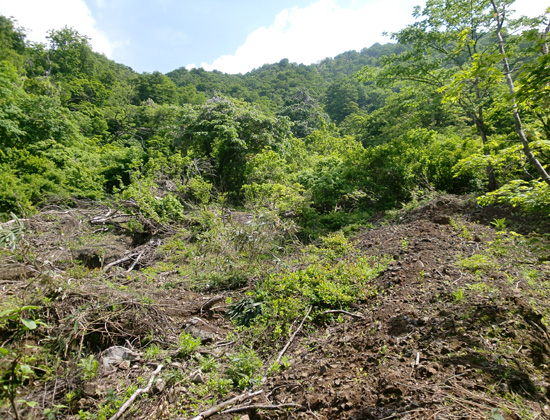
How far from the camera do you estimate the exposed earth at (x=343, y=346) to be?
183 cm

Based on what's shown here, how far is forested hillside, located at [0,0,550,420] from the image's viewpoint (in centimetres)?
204

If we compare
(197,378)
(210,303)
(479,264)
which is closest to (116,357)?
(197,378)

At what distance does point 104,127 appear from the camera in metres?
21.1

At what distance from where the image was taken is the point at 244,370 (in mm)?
2551

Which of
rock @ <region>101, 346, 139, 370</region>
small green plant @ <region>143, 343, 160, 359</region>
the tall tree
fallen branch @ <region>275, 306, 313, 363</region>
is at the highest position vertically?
the tall tree

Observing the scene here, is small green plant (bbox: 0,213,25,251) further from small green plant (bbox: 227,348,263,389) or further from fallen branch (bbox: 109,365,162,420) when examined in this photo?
small green plant (bbox: 227,348,263,389)

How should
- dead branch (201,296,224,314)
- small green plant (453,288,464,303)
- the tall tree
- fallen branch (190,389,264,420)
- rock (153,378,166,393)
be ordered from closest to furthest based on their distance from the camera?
fallen branch (190,389,264,420) < rock (153,378,166,393) < small green plant (453,288,464,303) < dead branch (201,296,224,314) < the tall tree

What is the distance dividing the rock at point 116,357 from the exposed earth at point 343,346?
0.06ft

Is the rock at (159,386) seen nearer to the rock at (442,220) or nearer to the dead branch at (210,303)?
the dead branch at (210,303)

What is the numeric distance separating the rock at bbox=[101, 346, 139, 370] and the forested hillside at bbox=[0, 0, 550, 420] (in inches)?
1.2

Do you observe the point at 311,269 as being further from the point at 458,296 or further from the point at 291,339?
the point at 458,296

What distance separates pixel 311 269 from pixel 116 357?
254cm

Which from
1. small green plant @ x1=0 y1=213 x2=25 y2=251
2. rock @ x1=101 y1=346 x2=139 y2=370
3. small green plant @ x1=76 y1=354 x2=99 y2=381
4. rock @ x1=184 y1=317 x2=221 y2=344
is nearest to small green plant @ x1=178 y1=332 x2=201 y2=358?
rock @ x1=184 y1=317 x2=221 y2=344

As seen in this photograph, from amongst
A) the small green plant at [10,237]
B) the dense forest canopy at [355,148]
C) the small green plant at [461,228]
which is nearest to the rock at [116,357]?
the small green plant at [10,237]
